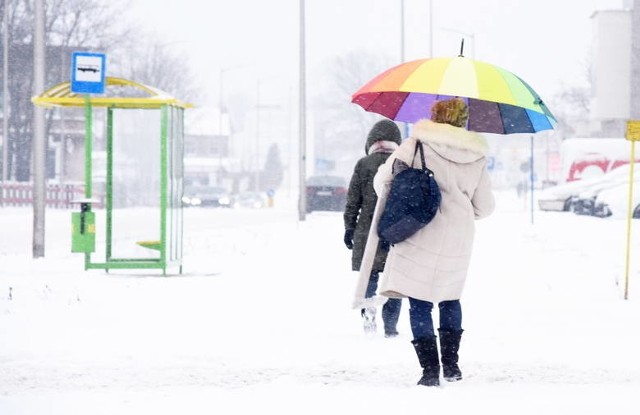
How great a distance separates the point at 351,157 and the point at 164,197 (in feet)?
266

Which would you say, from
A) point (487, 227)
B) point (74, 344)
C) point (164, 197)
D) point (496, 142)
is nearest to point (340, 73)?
point (496, 142)

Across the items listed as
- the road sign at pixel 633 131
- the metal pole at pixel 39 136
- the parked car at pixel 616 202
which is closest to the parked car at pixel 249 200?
the parked car at pixel 616 202

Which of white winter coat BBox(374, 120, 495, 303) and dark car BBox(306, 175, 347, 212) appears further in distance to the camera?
dark car BBox(306, 175, 347, 212)

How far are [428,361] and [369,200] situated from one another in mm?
2168

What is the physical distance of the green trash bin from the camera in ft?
45.1

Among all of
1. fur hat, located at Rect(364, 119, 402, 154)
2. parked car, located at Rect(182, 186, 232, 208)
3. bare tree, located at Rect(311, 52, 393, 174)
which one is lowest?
parked car, located at Rect(182, 186, 232, 208)

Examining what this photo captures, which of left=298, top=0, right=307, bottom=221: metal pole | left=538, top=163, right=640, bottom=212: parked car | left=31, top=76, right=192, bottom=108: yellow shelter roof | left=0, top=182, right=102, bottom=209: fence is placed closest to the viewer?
left=31, top=76, right=192, bottom=108: yellow shelter roof

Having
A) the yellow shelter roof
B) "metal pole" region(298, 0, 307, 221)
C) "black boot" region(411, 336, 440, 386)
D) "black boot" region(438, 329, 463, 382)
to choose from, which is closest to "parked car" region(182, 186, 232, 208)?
"metal pole" region(298, 0, 307, 221)

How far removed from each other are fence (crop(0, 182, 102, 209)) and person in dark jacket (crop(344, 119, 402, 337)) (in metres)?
38.0

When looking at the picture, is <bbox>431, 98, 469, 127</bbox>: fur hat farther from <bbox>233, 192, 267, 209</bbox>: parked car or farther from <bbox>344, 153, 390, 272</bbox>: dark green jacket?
<bbox>233, 192, 267, 209</bbox>: parked car

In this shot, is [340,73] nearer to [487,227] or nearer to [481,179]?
[487,227]

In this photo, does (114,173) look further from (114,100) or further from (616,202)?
(616,202)

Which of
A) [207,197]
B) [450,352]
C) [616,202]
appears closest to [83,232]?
[450,352]

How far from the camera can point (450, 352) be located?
6828 mm
